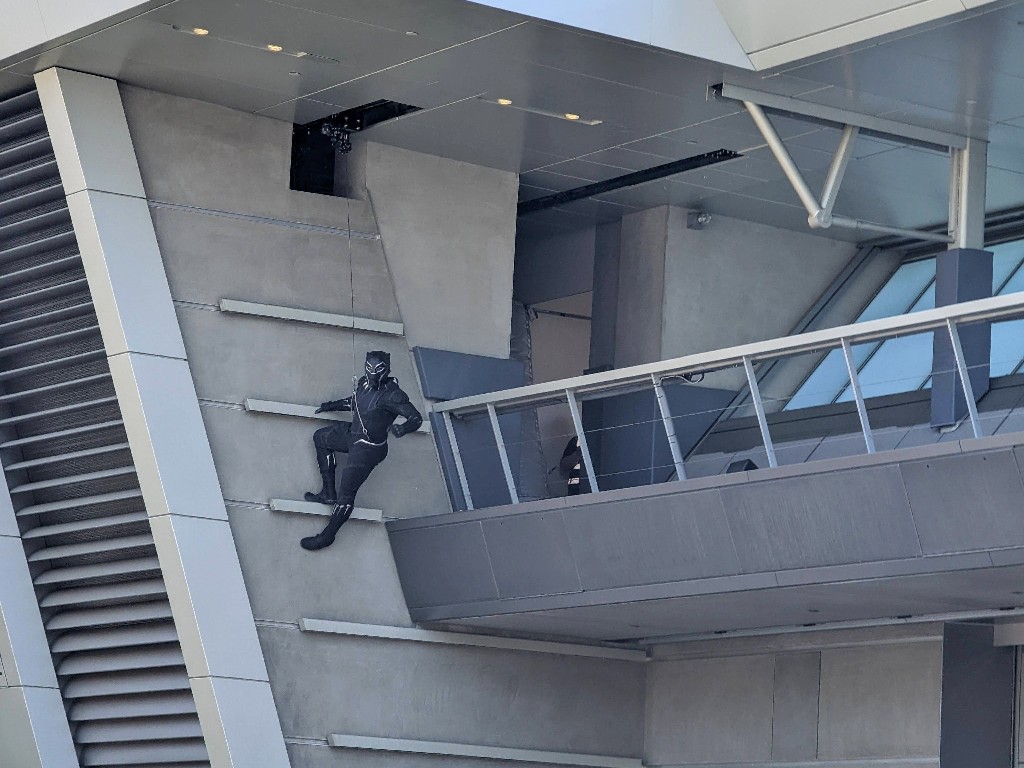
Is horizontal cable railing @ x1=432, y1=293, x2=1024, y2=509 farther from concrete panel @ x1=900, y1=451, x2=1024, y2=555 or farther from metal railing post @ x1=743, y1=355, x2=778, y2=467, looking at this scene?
concrete panel @ x1=900, y1=451, x2=1024, y2=555

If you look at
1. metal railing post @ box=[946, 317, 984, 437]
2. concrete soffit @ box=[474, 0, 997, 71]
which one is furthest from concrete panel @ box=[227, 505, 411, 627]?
metal railing post @ box=[946, 317, 984, 437]

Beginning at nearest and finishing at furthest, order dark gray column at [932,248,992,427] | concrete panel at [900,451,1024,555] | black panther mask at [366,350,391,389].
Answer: concrete panel at [900,451,1024,555] < dark gray column at [932,248,992,427] < black panther mask at [366,350,391,389]

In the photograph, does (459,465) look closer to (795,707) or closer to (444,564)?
(444,564)

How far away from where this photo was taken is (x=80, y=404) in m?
17.1

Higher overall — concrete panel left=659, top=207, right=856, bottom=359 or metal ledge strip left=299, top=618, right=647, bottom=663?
concrete panel left=659, top=207, right=856, bottom=359

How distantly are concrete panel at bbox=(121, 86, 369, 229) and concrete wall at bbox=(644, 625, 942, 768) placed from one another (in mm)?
5922

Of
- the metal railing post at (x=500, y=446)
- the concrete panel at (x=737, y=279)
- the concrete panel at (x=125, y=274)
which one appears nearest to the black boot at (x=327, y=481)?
the metal railing post at (x=500, y=446)

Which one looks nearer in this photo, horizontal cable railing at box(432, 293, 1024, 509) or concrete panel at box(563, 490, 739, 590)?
horizontal cable railing at box(432, 293, 1024, 509)

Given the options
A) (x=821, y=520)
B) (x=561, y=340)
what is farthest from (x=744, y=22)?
(x=561, y=340)

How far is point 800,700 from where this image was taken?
61.4 ft

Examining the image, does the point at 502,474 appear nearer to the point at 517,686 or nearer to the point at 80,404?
the point at 517,686

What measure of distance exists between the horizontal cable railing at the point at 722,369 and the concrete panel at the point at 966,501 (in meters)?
0.29

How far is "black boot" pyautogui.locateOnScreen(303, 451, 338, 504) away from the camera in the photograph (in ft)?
57.6

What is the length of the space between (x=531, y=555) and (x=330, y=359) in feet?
8.94
